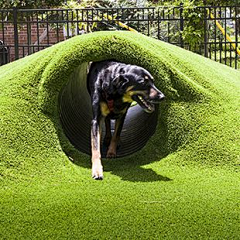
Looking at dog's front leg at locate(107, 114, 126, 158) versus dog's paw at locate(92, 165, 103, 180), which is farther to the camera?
dog's front leg at locate(107, 114, 126, 158)

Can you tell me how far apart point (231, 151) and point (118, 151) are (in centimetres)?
156

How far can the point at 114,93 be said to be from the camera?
5.55 meters

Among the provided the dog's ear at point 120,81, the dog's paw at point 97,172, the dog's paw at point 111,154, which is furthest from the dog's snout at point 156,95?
the dog's paw at point 111,154

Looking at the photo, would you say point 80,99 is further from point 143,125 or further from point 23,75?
point 23,75

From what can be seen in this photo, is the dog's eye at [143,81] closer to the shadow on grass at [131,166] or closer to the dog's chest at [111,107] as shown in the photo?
the dog's chest at [111,107]

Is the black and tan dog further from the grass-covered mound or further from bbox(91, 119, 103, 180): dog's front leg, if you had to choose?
the grass-covered mound

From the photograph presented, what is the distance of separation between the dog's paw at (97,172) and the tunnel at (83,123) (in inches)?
37.7

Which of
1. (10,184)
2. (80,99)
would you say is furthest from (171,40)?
(10,184)

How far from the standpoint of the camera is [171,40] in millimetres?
14688

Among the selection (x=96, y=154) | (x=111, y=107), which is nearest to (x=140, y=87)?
(x=111, y=107)

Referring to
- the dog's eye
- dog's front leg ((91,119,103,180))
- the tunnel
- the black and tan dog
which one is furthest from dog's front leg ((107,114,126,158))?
the dog's eye

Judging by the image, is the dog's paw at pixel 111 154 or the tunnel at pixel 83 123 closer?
the dog's paw at pixel 111 154

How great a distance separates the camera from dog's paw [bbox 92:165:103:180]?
521 cm

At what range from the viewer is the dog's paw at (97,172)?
5215mm
